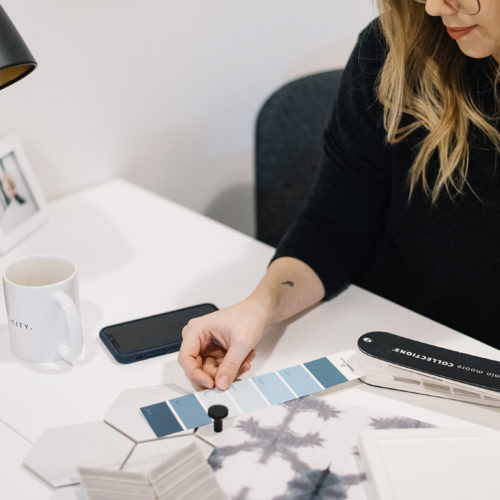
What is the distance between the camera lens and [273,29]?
1426 millimetres

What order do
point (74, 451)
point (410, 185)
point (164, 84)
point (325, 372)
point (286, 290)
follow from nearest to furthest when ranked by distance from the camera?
point (74, 451)
point (325, 372)
point (286, 290)
point (410, 185)
point (164, 84)

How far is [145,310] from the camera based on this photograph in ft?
2.89

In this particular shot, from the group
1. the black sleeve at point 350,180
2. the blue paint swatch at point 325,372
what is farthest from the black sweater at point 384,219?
the blue paint swatch at point 325,372

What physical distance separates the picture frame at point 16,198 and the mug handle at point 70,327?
1.00 ft

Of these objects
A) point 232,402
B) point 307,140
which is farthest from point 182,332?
point 307,140

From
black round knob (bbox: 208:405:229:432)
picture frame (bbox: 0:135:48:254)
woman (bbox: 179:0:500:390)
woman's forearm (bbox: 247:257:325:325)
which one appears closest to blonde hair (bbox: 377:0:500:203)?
woman (bbox: 179:0:500:390)

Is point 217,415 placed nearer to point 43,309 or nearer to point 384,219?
Answer: point 43,309

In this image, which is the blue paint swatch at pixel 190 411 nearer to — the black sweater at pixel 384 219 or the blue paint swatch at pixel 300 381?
the blue paint swatch at pixel 300 381

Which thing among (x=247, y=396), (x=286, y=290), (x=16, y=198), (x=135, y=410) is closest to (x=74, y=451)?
(x=135, y=410)

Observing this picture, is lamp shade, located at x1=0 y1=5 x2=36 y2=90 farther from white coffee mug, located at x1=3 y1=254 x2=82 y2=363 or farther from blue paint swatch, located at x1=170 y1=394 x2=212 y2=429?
blue paint swatch, located at x1=170 y1=394 x2=212 y2=429

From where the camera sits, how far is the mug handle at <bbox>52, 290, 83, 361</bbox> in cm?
73

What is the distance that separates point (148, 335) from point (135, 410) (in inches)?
5.2

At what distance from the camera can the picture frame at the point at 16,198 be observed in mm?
1024

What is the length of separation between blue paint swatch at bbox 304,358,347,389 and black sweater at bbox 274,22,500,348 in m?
0.15
